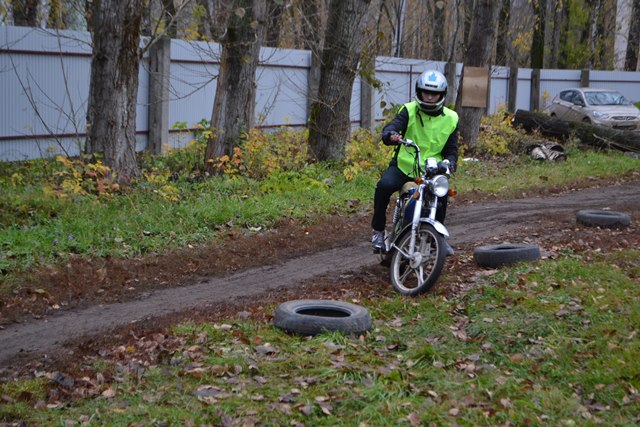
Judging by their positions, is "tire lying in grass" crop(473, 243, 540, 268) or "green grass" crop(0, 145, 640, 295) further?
"green grass" crop(0, 145, 640, 295)

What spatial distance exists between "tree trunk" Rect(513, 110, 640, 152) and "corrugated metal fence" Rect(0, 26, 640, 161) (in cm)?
422

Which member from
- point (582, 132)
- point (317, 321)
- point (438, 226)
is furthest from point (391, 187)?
point (582, 132)

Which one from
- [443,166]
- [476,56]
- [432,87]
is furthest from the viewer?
[476,56]

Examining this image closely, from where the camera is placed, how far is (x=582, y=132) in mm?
22266

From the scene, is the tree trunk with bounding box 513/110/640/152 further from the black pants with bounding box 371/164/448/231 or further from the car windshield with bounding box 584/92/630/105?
the black pants with bounding box 371/164/448/231

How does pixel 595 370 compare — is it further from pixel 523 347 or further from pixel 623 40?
pixel 623 40

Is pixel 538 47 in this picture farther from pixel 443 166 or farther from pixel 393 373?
pixel 393 373

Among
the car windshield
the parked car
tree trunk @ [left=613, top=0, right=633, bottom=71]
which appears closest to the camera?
the parked car

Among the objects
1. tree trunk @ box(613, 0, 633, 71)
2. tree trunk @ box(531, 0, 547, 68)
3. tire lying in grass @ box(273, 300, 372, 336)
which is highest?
tree trunk @ box(613, 0, 633, 71)

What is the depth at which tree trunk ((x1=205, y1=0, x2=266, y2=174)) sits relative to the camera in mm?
14773

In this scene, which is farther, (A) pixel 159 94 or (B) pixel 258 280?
(A) pixel 159 94

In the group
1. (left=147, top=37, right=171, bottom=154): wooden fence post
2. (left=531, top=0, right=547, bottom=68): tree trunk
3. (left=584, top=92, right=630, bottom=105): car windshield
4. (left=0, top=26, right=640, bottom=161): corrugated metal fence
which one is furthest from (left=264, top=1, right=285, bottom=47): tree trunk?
(left=531, top=0, right=547, bottom=68): tree trunk

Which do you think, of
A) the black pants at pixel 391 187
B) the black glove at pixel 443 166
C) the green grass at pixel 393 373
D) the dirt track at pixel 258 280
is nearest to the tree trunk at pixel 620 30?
the dirt track at pixel 258 280

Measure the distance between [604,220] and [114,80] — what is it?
7328mm
